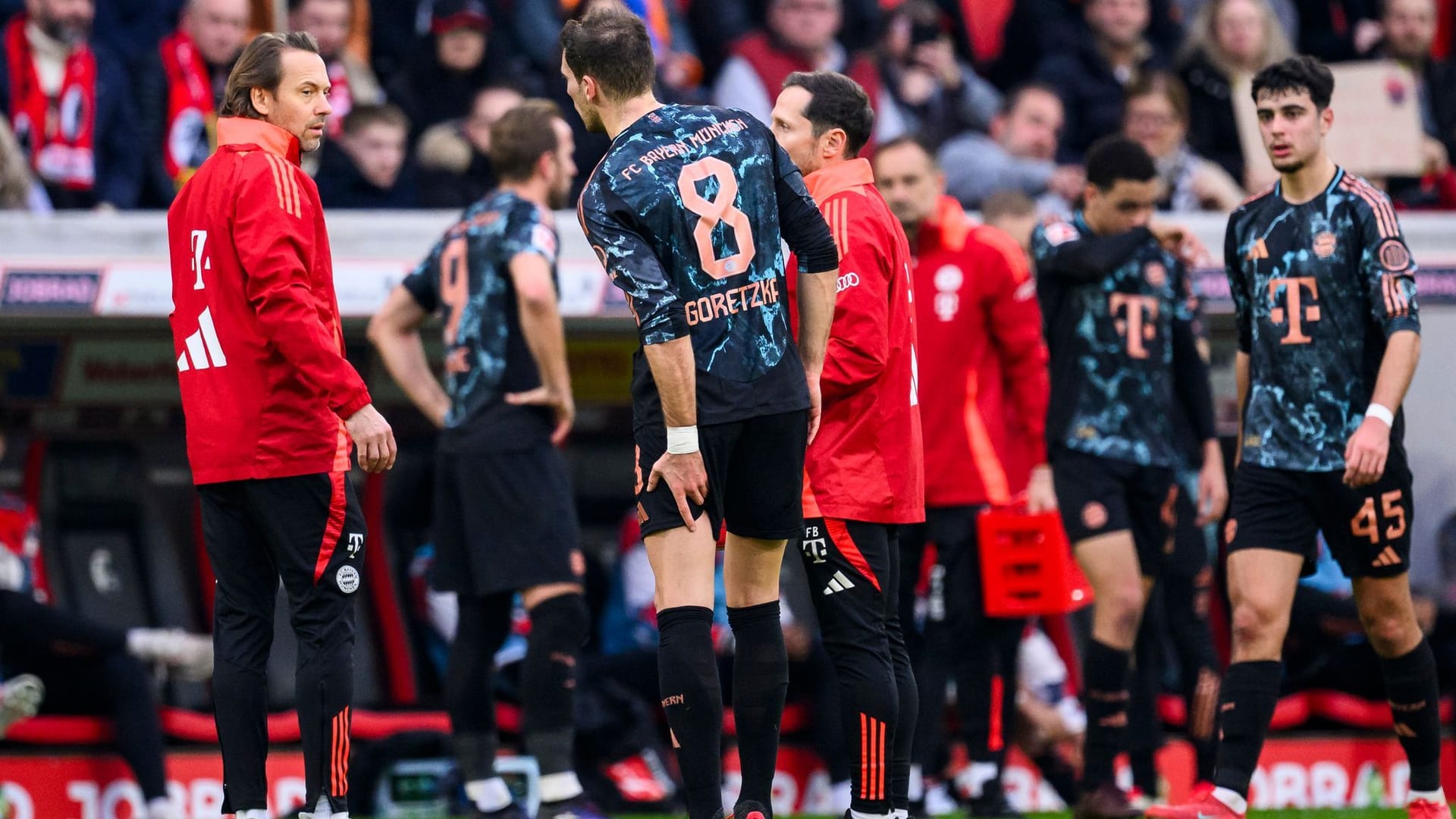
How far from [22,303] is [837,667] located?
3897 mm

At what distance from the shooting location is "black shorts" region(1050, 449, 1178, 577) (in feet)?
22.1

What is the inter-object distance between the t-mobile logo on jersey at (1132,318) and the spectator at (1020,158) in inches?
95.1

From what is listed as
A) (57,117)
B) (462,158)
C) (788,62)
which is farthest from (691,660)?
(788,62)

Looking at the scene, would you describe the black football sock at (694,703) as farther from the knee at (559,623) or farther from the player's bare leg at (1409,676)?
the player's bare leg at (1409,676)

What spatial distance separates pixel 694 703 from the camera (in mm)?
4531

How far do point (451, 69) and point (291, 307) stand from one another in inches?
197

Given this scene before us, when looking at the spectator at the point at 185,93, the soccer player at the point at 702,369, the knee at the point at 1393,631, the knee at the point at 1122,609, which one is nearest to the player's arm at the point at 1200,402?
the knee at the point at 1122,609

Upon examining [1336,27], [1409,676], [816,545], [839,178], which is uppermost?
[1336,27]

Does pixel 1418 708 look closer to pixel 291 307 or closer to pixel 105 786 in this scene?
pixel 291 307

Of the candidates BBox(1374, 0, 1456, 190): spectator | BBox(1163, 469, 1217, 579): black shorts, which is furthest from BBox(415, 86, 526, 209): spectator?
BBox(1374, 0, 1456, 190): spectator

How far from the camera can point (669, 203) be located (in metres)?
4.53

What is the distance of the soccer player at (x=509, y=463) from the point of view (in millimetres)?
6496

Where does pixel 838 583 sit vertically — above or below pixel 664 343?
below

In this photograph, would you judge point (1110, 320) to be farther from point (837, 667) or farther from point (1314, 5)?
point (1314, 5)
